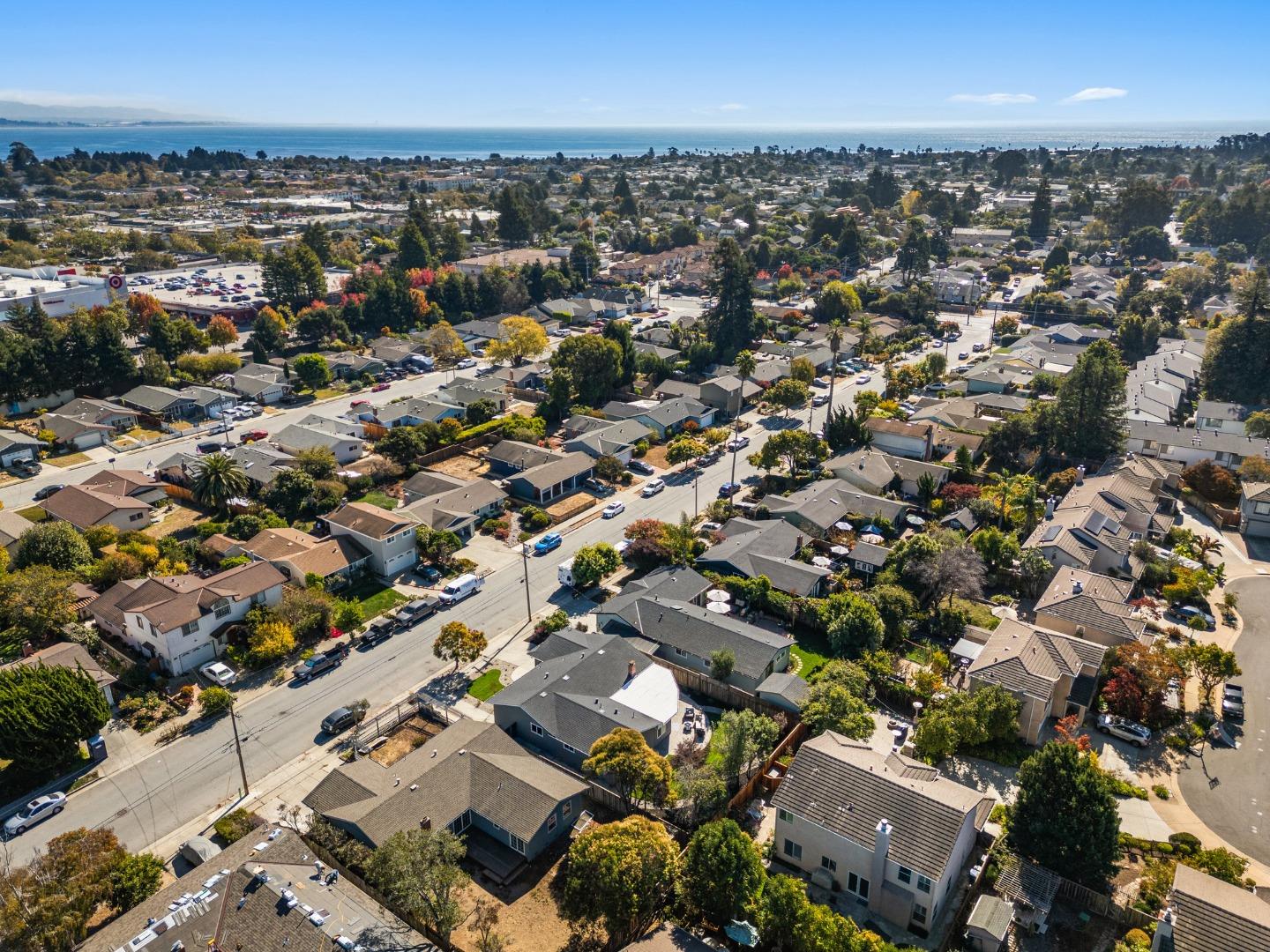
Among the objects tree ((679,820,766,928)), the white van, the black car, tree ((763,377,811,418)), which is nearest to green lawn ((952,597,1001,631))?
tree ((679,820,766,928))

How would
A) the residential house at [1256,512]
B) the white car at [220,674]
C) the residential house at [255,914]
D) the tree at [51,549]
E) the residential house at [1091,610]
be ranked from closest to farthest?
the residential house at [255,914]
the white car at [220,674]
the residential house at [1091,610]
the tree at [51,549]
the residential house at [1256,512]

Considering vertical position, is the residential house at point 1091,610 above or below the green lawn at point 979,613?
above

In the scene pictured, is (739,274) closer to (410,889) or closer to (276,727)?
(276,727)

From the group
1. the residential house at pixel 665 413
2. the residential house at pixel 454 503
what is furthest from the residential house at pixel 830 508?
the residential house at pixel 454 503

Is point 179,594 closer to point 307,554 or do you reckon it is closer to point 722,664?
point 307,554

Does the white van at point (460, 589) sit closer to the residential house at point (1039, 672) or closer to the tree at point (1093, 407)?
the residential house at point (1039, 672)

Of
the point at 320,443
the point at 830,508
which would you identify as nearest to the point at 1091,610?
the point at 830,508
